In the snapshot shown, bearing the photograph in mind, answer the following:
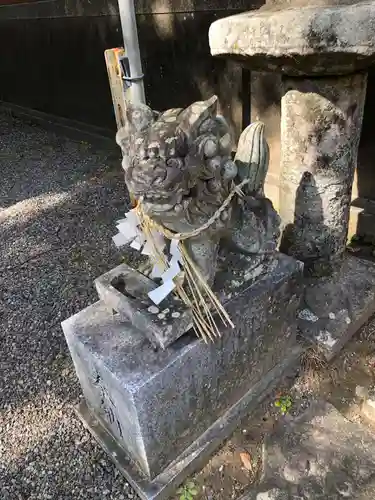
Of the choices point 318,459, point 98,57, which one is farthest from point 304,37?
point 98,57

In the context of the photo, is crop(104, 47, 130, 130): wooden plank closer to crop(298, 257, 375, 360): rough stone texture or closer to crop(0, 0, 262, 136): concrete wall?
crop(0, 0, 262, 136): concrete wall

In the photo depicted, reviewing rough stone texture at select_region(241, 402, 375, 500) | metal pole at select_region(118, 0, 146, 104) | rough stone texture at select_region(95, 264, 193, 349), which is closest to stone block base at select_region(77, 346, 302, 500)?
rough stone texture at select_region(241, 402, 375, 500)

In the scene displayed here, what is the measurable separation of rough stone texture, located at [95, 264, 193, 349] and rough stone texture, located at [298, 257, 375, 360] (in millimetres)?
831

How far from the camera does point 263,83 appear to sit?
2938mm

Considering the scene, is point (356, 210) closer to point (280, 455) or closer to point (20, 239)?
point (280, 455)

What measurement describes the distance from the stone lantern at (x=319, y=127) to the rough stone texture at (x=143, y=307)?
84 centimetres

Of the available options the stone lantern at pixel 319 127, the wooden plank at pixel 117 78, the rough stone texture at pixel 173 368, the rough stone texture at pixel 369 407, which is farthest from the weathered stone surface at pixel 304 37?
the rough stone texture at pixel 369 407

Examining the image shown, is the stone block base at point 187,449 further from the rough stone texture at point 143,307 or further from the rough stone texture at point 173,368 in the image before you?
the rough stone texture at point 143,307

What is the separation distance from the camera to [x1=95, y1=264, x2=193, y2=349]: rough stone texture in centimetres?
143

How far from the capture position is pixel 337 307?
212 cm

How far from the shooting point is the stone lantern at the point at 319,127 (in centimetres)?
141

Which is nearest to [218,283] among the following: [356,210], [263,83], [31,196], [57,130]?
[356,210]

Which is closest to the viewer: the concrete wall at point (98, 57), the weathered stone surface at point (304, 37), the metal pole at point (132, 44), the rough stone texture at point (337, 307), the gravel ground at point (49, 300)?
the weathered stone surface at point (304, 37)

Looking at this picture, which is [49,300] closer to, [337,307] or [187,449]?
[187,449]
